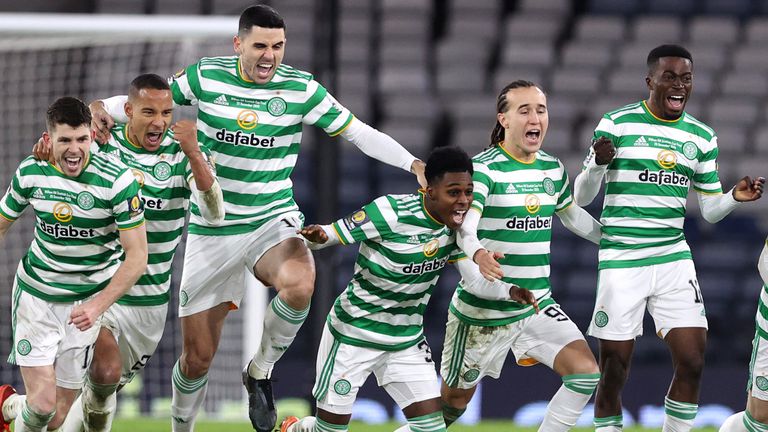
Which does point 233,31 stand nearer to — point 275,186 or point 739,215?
point 275,186

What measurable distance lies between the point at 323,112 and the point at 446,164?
2.90 ft

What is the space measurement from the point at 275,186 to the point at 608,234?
165 centimetres

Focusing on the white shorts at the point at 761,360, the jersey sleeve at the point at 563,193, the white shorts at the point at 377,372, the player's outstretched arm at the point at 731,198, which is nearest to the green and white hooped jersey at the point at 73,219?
the white shorts at the point at 377,372

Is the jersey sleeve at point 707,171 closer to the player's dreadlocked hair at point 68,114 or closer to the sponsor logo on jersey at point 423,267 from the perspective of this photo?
the sponsor logo on jersey at point 423,267

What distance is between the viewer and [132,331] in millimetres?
6320

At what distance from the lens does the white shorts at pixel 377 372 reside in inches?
223

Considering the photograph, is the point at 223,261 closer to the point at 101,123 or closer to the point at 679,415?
the point at 101,123

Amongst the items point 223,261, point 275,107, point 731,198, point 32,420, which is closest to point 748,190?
point 731,198

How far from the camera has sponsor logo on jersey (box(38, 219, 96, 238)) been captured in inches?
223

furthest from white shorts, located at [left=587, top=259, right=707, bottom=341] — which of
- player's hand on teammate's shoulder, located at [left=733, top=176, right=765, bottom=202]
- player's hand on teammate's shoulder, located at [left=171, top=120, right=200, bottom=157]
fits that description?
player's hand on teammate's shoulder, located at [left=171, top=120, right=200, bottom=157]

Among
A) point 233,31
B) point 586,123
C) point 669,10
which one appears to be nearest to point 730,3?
point 669,10

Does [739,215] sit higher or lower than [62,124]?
lower

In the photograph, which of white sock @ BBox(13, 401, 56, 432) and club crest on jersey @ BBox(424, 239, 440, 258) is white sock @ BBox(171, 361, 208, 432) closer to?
white sock @ BBox(13, 401, 56, 432)

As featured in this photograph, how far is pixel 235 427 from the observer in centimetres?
837
